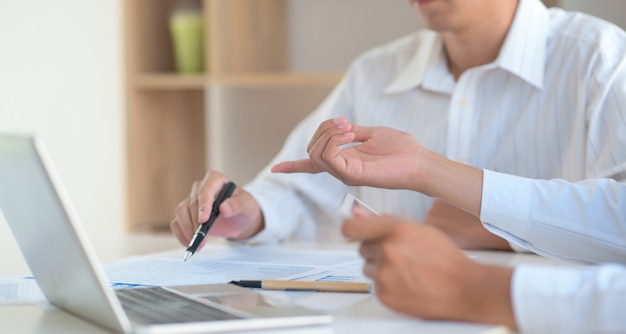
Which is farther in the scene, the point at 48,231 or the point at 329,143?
the point at 329,143

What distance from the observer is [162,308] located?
31.4 inches

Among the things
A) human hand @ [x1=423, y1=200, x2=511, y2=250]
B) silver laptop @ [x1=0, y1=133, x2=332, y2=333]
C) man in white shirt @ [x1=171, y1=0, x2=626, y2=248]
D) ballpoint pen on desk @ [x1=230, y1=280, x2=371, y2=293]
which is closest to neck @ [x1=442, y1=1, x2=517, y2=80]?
man in white shirt @ [x1=171, y1=0, x2=626, y2=248]

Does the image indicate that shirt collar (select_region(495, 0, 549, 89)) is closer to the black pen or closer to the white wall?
the black pen

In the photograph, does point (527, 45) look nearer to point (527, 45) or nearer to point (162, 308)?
point (527, 45)

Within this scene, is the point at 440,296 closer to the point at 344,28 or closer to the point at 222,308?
the point at 222,308

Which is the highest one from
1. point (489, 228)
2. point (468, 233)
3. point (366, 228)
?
point (366, 228)

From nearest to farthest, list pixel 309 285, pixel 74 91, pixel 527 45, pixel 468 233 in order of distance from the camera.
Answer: pixel 309 285 → pixel 468 233 → pixel 527 45 → pixel 74 91

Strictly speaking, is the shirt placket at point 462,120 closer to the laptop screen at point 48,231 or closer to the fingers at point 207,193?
the fingers at point 207,193

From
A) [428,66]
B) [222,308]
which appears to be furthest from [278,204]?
[222,308]

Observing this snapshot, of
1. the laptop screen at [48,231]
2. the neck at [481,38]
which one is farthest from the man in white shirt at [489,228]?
the neck at [481,38]

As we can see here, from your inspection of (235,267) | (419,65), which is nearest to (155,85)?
(419,65)

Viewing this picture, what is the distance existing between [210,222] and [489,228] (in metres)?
0.43

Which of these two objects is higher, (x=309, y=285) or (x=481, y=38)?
(x=481, y=38)

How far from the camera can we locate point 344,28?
251 centimetres
